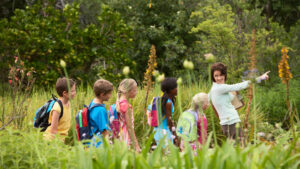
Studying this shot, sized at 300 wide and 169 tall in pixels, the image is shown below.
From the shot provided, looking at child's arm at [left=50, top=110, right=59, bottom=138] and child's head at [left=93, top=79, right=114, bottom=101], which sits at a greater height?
child's head at [left=93, top=79, right=114, bottom=101]

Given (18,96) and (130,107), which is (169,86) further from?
(18,96)

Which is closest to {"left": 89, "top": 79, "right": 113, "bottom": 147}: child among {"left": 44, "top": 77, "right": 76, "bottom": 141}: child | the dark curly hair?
{"left": 44, "top": 77, "right": 76, "bottom": 141}: child

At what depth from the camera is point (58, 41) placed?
1022 centimetres

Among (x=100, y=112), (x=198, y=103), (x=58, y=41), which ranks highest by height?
(x=58, y=41)

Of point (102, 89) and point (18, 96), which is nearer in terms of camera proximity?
point (102, 89)

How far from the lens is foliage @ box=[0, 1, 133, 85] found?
9983 mm

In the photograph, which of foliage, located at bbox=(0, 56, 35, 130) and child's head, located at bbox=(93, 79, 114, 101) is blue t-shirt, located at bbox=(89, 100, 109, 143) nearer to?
child's head, located at bbox=(93, 79, 114, 101)

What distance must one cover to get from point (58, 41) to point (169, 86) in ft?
20.8

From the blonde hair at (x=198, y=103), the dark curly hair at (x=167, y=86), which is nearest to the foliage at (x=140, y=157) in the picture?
the blonde hair at (x=198, y=103)

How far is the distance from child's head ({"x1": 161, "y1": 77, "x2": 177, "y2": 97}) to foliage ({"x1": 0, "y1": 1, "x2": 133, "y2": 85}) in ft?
18.2

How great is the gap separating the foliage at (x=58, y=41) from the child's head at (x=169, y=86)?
5549 mm

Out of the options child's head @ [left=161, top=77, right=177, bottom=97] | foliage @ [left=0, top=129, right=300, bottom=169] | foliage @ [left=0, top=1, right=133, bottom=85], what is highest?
foliage @ [left=0, top=1, right=133, bottom=85]

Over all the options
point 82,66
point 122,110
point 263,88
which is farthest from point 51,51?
point 122,110

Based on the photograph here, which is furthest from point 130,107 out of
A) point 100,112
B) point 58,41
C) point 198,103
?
point 58,41
